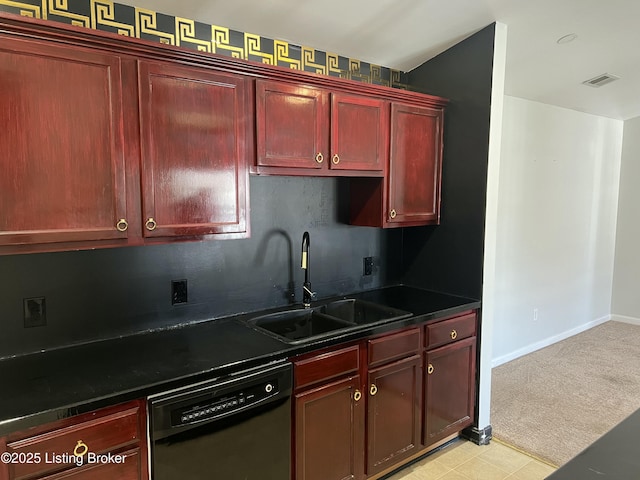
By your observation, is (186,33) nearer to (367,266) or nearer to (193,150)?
(193,150)

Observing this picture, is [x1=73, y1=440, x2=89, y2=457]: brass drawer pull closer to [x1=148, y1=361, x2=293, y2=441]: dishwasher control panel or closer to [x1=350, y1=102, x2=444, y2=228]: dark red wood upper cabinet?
[x1=148, y1=361, x2=293, y2=441]: dishwasher control panel

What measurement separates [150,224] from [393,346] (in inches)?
53.2

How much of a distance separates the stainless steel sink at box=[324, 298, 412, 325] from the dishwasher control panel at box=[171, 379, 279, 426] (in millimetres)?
911

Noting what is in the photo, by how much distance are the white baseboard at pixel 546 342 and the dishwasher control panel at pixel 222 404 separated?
2797mm

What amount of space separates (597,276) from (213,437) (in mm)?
5214

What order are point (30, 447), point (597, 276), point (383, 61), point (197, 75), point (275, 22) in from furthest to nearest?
point (597, 276) → point (383, 61) → point (275, 22) → point (197, 75) → point (30, 447)

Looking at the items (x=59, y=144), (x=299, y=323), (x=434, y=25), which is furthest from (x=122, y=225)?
(x=434, y=25)

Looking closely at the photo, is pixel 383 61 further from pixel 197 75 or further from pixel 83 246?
pixel 83 246

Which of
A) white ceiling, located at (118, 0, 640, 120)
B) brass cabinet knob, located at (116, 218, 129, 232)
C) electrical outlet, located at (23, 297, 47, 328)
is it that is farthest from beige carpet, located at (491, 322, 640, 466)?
electrical outlet, located at (23, 297, 47, 328)

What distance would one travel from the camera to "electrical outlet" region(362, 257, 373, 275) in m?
3.05

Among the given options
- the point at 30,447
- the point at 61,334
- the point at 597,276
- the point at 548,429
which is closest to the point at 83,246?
the point at 61,334

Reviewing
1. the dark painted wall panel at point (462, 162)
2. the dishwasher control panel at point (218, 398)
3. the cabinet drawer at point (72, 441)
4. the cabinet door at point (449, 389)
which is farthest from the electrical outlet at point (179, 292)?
the dark painted wall panel at point (462, 162)

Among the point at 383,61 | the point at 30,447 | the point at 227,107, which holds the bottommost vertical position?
the point at 30,447

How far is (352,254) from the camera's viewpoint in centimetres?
298
